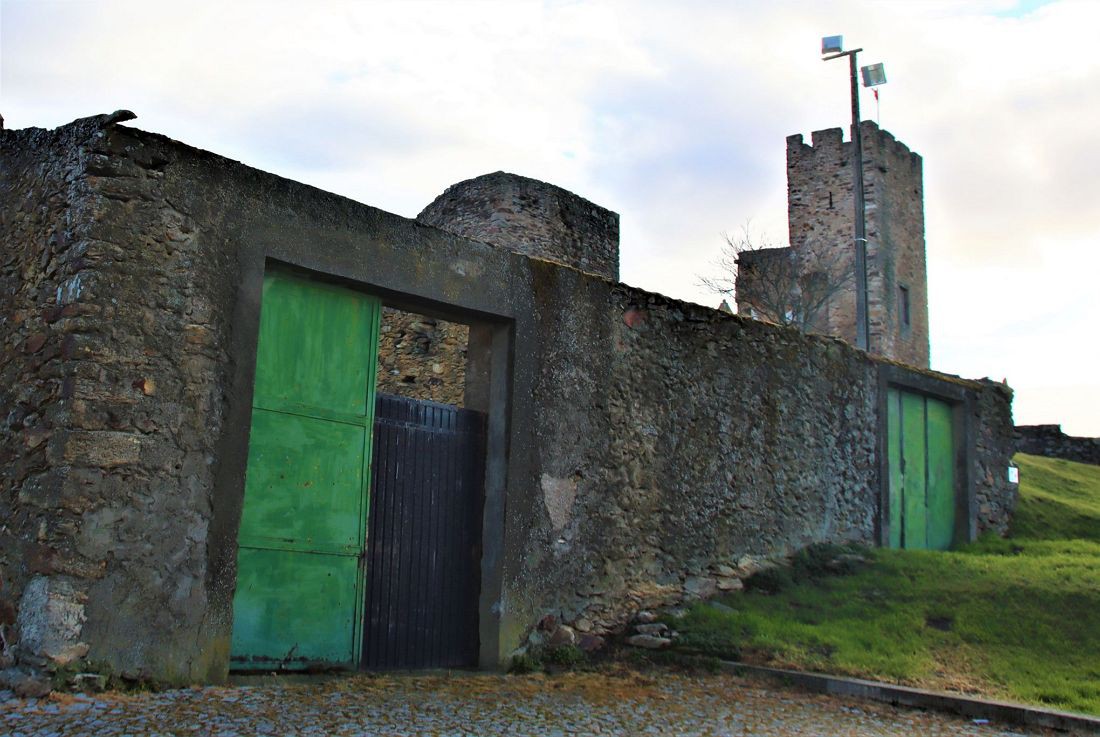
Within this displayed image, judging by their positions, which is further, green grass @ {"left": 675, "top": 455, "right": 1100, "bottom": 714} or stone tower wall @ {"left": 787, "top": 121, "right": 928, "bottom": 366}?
stone tower wall @ {"left": 787, "top": 121, "right": 928, "bottom": 366}

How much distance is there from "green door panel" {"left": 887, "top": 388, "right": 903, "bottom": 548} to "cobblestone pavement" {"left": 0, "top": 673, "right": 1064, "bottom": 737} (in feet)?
13.7

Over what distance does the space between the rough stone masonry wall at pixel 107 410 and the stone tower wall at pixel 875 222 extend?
903 inches

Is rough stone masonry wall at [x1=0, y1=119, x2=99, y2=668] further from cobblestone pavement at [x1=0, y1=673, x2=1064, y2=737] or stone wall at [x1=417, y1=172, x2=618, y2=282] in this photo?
stone wall at [x1=417, y1=172, x2=618, y2=282]

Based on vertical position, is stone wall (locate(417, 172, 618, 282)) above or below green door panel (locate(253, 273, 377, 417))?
above

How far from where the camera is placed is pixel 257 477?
19.1 feet

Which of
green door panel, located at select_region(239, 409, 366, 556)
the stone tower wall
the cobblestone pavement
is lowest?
the cobblestone pavement

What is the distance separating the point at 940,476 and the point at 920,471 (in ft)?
1.45

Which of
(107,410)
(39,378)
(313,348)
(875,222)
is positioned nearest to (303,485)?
(313,348)

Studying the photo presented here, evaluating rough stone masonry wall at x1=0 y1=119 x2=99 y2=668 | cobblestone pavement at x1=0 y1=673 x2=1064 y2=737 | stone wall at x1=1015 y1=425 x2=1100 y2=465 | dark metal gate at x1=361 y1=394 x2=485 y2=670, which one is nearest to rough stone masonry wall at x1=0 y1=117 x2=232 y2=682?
rough stone masonry wall at x1=0 y1=119 x2=99 y2=668

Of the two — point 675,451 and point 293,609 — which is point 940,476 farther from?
point 293,609

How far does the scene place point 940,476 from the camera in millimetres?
11031

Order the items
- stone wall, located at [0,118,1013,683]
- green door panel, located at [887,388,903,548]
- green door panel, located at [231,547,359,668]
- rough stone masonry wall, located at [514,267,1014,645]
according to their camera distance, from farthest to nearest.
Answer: green door panel, located at [887,388,903,548]
rough stone masonry wall, located at [514,267,1014,645]
green door panel, located at [231,547,359,668]
stone wall, located at [0,118,1013,683]

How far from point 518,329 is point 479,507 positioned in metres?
1.22

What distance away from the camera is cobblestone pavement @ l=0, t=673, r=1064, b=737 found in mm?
4500
